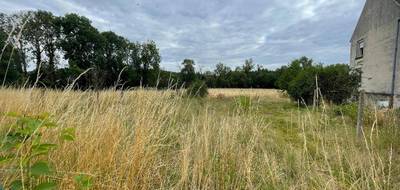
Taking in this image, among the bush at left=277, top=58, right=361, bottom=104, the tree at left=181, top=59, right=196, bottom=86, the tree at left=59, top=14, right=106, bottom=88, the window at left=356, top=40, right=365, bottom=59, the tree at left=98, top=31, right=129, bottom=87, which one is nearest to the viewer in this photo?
the tree at left=181, top=59, right=196, bottom=86

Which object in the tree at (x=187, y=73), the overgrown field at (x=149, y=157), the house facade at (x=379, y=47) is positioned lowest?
the overgrown field at (x=149, y=157)

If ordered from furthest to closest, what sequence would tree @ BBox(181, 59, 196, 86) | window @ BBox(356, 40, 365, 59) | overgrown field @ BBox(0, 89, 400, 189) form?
window @ BBox(356, 40, 365, 59)
tree @ BBox(181, 59, 196, 86)
overgrown field @ BBox(0, 89, 400, 189)

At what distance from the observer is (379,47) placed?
18.4 m

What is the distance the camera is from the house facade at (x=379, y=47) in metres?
16.1

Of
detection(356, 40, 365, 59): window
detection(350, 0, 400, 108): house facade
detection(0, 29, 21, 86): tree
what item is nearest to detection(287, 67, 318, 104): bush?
detection(350, 0, 400, 108): house facade

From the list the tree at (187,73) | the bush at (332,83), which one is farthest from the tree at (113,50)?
the tree at (187,73)

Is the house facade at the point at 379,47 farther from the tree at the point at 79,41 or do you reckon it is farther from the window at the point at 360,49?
the tree at the point at 79,41

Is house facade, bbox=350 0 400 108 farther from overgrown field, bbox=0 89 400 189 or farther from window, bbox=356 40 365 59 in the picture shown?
overgrown field, bbox=0 89 400 189

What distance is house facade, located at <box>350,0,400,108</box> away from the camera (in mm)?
16078

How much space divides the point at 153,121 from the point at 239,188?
3.70 feet

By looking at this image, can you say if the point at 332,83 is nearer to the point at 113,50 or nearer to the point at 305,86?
the point at 305,86

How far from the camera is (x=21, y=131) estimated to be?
4.84 ft

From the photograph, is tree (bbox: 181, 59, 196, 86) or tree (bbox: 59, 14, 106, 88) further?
tree (bbox: 59, 14, 106, 88)

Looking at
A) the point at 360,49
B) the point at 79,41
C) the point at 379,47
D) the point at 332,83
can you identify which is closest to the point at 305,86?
the point at 332,83
